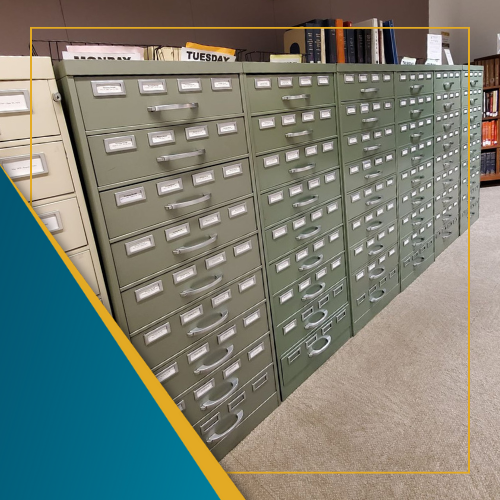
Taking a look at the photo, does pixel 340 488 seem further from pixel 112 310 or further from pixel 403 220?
pixel 403 220

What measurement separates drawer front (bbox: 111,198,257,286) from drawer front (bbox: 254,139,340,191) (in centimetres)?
14

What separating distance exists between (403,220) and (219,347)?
5.74ft

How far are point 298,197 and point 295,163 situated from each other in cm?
15

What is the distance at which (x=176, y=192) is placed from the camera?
1.28m

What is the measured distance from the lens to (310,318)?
76.5 inches

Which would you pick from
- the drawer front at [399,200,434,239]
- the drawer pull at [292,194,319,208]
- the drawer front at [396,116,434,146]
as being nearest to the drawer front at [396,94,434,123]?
the drawer front at [396,116,434,146]

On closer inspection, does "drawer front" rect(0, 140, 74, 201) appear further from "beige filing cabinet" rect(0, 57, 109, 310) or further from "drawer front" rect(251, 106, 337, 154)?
"drawer front" rect(251, 106, 337, 154)

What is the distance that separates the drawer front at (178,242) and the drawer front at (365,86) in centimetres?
87

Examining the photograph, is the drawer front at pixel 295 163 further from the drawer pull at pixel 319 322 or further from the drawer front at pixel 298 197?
the drawer pull at pixel 319 322

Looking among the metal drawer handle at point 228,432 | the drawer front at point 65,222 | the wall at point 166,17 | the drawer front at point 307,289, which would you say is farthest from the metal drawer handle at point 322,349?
the wall at point 166,17

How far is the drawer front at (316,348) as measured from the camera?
183 centimetres

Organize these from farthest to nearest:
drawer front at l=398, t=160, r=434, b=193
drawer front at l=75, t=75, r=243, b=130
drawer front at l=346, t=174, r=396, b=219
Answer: drawer front at l=398, t=160, r=434, b=193
drawer front at l=346, t=174, r=396, b=219
drawer front at l=75, t=75, r=243, b=130

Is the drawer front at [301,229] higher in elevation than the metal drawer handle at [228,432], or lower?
higher

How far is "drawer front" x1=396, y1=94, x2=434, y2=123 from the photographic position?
2500mm
